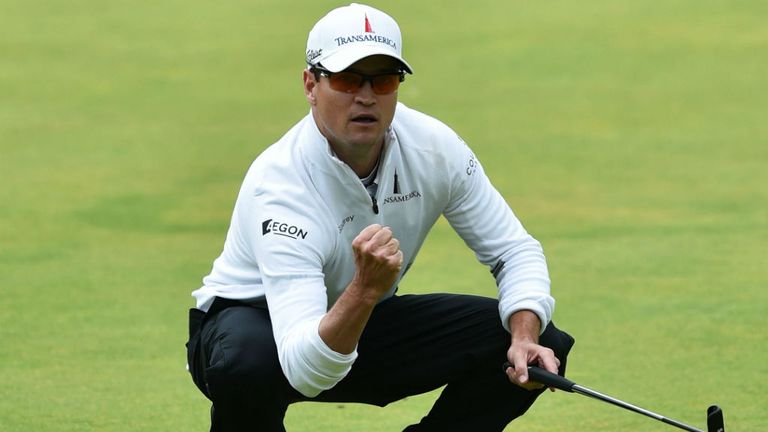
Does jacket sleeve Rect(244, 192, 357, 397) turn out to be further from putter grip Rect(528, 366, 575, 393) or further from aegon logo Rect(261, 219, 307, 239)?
putter grip Rect(528, 366, 575, 393)

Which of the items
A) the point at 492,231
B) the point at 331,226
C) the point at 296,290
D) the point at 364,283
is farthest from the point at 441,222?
the point at 364,283

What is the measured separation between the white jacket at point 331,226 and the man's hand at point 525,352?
0.03 meters

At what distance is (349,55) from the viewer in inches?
156

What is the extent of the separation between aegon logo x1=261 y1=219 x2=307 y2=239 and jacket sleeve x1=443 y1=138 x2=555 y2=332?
584 mm

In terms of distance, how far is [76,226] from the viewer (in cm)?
861

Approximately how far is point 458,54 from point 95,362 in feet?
25.2

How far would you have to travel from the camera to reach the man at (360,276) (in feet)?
12.5

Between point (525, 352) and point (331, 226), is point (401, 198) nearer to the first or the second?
point (331, 226)

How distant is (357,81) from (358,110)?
82 mm

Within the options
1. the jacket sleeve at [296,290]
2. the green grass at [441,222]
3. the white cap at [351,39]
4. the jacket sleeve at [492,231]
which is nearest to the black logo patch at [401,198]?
the jacket sleeve at [492,231]

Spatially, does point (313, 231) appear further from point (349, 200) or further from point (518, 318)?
point (518, 318)

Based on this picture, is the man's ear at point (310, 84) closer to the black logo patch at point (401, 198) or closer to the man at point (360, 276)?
the man at point (360, 276)

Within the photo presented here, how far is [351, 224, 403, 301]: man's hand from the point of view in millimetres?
3533

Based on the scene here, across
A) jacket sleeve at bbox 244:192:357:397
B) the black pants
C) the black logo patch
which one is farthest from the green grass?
jacket sleeve at bbox 244:192:357:397
